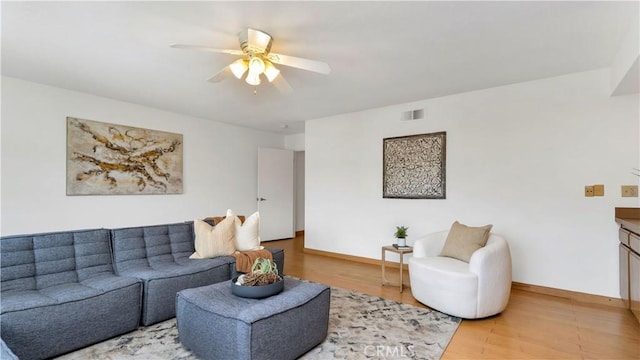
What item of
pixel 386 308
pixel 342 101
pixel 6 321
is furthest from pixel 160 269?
pixel 342 101

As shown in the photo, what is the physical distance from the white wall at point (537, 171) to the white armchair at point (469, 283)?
88 centimetres

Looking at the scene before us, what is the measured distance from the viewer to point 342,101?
14.4 ft

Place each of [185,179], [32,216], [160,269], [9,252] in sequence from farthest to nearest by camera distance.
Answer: [185,179], [32,216], [160,269], [9,252]

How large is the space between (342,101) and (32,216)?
4177mm

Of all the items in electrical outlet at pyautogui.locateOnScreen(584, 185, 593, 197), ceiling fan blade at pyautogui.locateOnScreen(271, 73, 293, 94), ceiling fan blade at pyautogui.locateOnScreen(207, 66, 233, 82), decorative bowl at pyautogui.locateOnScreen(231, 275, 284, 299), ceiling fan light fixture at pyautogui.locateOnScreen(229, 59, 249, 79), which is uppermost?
ceiling fan light fixture at pyautogui.locateOnScreen(229, 59, 249, 79)

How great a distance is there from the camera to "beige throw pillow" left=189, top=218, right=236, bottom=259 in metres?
3.16

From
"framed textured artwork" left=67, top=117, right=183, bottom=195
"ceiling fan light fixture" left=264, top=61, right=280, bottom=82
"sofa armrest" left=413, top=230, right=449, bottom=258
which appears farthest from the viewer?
"framed textured artwork" left=67, top=117, right=183, bottom=195

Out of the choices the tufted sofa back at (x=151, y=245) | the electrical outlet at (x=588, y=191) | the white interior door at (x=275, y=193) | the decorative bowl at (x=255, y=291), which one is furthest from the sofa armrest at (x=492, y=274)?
the white interior door at (x=275, y=193)

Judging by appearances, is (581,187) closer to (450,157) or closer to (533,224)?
(533,224)

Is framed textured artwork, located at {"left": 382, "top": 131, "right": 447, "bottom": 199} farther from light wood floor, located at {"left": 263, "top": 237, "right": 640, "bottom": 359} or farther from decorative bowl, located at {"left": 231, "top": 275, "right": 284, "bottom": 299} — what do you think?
decorative bowl, located at {"left": 231, "top": 275, "right": 284, "bottom": 299}

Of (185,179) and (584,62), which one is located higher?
(584,62)

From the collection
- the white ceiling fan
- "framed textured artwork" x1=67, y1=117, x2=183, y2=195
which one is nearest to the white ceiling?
the white ceiling fan

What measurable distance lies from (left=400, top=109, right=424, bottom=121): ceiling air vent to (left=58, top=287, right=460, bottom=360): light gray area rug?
2597 millimetres

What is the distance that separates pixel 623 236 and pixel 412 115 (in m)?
2.60
